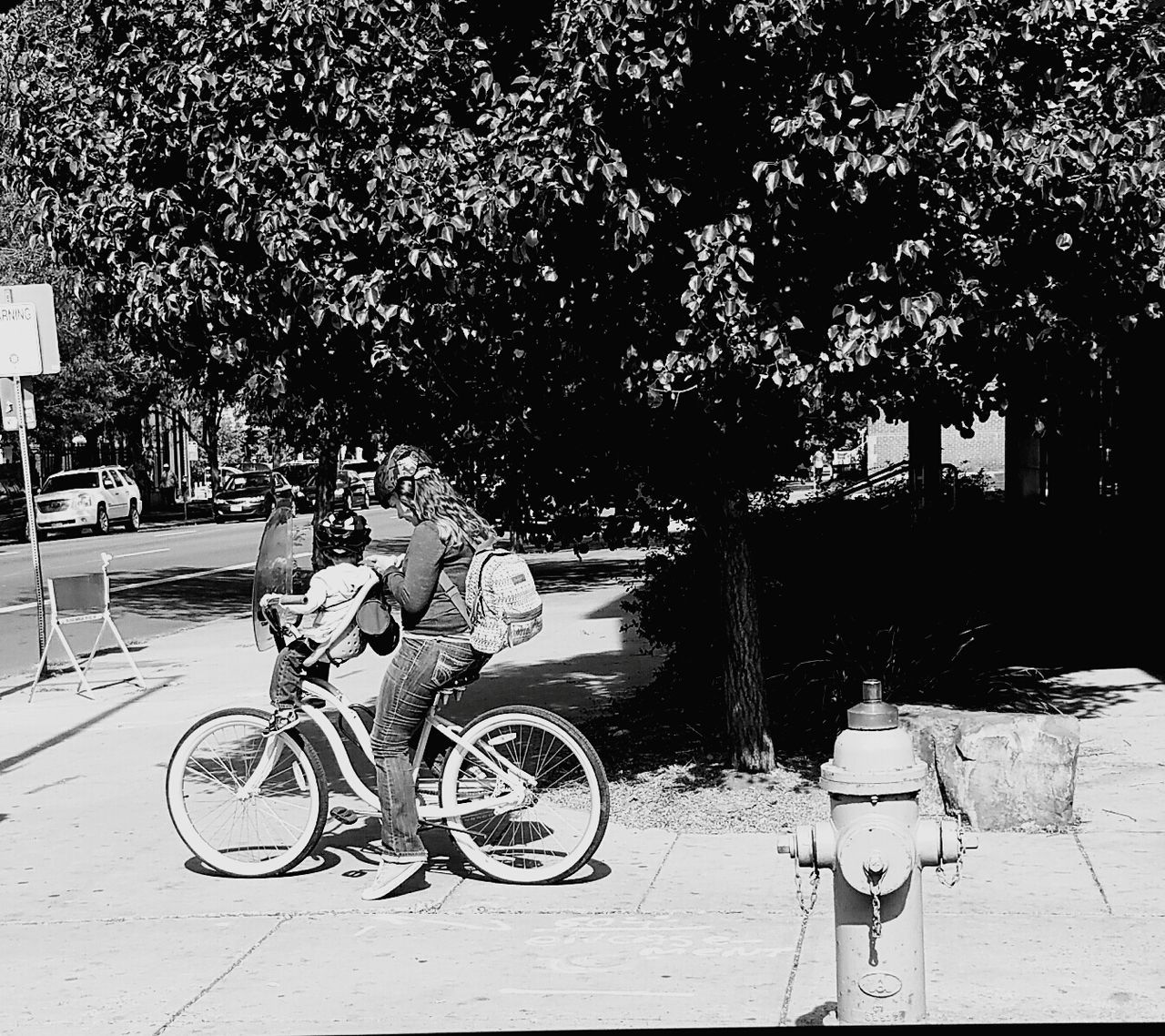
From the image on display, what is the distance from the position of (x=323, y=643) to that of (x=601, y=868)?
149 centimetres

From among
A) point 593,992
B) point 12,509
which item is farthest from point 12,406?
point 12,509

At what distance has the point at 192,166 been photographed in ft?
25.0

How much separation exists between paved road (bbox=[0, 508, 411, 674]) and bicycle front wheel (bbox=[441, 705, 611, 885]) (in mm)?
1364

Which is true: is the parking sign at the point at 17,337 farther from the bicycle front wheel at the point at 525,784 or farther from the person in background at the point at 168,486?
the person in background at the point at 168,486

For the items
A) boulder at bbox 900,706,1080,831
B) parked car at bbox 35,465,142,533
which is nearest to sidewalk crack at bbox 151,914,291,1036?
boulder at bbox 900,706,1080,831

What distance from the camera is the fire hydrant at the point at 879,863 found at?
4.12 meters

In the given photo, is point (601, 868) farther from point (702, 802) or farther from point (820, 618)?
point (820, 618)

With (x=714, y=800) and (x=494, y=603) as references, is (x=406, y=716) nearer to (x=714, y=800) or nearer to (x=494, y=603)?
(x=494, y=603)

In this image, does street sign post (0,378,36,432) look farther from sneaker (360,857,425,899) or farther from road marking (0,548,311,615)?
sneaker (360,857,425,899)

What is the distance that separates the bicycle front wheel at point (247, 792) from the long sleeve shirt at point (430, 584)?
0.78m

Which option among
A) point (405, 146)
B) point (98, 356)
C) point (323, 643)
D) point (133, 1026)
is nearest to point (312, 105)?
point (405, 146)

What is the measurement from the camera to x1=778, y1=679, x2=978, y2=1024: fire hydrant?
4125mm

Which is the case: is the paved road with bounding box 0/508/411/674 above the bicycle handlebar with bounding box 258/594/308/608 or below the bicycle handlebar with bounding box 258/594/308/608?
below

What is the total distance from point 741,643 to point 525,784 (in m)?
2.11
